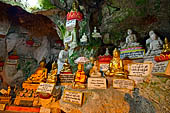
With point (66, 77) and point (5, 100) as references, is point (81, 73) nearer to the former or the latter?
point (66, 77)

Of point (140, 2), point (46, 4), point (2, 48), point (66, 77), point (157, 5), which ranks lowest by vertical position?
point (66, 77)

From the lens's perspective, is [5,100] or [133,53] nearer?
[5,100]

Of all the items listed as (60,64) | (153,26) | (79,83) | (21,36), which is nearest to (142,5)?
(153,26)

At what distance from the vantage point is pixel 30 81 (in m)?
4.50

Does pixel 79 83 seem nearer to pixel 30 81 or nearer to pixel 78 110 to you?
pixel 78 110

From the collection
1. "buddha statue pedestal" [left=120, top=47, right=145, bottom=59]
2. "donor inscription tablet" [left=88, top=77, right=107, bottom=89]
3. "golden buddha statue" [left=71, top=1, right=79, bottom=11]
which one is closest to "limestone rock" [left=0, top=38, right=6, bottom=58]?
"golden buddha statue" [left=71, top=1, right=79, bottom=11]

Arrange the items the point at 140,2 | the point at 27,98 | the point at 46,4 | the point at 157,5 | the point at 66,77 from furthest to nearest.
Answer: the point at 46,4, the point at 140,2, the point at 157,5, the point at 66,77, the point at 27,98

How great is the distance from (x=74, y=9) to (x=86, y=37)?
178cm

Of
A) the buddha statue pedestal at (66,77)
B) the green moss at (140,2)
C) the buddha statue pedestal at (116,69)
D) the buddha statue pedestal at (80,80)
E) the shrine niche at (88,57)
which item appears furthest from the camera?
the green moss at (140,2)

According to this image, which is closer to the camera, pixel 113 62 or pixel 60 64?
pixel 113 62

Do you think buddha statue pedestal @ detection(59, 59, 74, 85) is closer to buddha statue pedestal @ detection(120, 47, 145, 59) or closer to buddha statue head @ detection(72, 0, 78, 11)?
buddha statue pedestal @ detection(120, 47, 145, 59)

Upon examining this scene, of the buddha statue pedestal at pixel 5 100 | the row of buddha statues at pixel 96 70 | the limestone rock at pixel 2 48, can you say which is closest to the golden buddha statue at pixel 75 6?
the row of buddha statues at pixel 96 70

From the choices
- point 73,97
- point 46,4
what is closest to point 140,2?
point 46,4

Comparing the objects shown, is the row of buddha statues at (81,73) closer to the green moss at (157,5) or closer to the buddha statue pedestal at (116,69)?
the buddha statue pedestal at (116,69)
